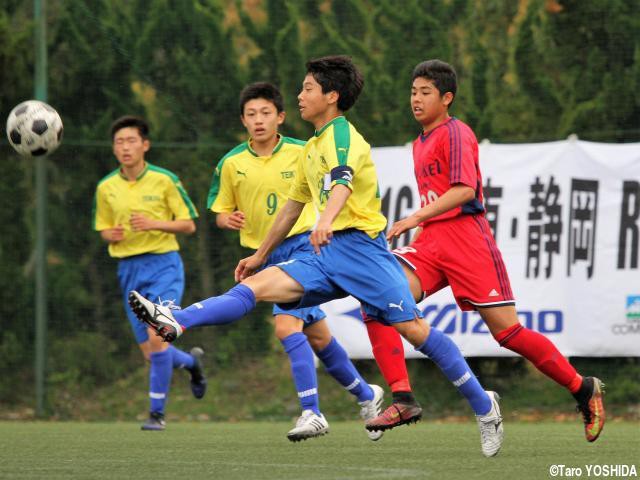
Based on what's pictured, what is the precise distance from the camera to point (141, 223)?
29.4 feet

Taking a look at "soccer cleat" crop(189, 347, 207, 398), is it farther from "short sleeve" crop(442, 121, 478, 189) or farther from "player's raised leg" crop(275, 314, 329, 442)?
"short sleeve" crop(442, 121, 478, 189)

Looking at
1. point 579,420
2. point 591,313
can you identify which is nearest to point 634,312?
point 591,313

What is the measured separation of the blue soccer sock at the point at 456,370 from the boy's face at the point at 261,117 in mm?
2116

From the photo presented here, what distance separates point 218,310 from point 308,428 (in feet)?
3.31

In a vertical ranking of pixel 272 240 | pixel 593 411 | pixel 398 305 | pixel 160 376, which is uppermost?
pixel 272 240

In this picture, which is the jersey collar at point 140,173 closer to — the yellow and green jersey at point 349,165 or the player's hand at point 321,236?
the yellow and green jersey at point 349,165

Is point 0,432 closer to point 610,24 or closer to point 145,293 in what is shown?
point 145,293

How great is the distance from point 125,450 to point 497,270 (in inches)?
87.2

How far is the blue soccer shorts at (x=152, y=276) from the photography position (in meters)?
9.08

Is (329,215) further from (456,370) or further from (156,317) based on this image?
(456,370)

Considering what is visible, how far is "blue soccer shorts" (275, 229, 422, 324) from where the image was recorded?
578 cm

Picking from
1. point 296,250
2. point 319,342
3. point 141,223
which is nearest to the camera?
point 296,250

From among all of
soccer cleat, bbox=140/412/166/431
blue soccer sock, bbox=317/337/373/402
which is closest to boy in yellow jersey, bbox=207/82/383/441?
blue soccer sock, bbox=317/337/373/402

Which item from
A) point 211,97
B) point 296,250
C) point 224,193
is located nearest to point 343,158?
point 296,250
